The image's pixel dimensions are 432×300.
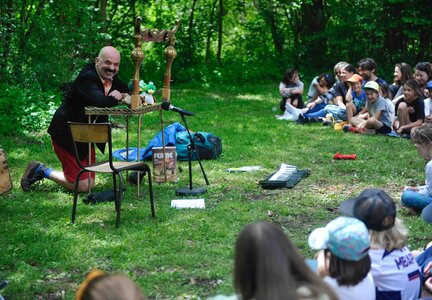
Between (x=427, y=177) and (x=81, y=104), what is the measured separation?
3485mm

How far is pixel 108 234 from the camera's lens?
19.2 feet

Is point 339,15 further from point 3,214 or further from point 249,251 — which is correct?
point 249,251

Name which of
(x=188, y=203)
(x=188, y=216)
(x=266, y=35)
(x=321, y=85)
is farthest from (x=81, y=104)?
(x=266, y=35)

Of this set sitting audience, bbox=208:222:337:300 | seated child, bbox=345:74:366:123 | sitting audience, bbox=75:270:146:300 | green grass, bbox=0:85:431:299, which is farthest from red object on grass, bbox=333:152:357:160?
sitting audience, bbox=75:270:146:300

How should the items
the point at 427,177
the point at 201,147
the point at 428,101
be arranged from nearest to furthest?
the point at 427,177 < the point at 201,147 < the point at 428,101

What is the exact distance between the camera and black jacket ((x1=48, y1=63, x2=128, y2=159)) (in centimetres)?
698

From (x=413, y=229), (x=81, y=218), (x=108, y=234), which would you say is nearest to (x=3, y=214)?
(x=81, y=218)

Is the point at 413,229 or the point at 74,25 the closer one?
the point at 413,229

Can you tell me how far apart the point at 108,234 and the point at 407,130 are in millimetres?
5772

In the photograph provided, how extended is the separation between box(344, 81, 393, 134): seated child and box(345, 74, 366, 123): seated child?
39cm

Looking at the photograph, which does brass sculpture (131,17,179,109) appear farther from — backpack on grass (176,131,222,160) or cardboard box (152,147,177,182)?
backpack on grass (176,131,222,160)

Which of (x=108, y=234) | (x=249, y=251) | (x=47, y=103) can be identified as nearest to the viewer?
(x=249, y=251)

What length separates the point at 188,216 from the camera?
638 cm

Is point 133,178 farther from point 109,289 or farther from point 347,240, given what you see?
point 109,289
